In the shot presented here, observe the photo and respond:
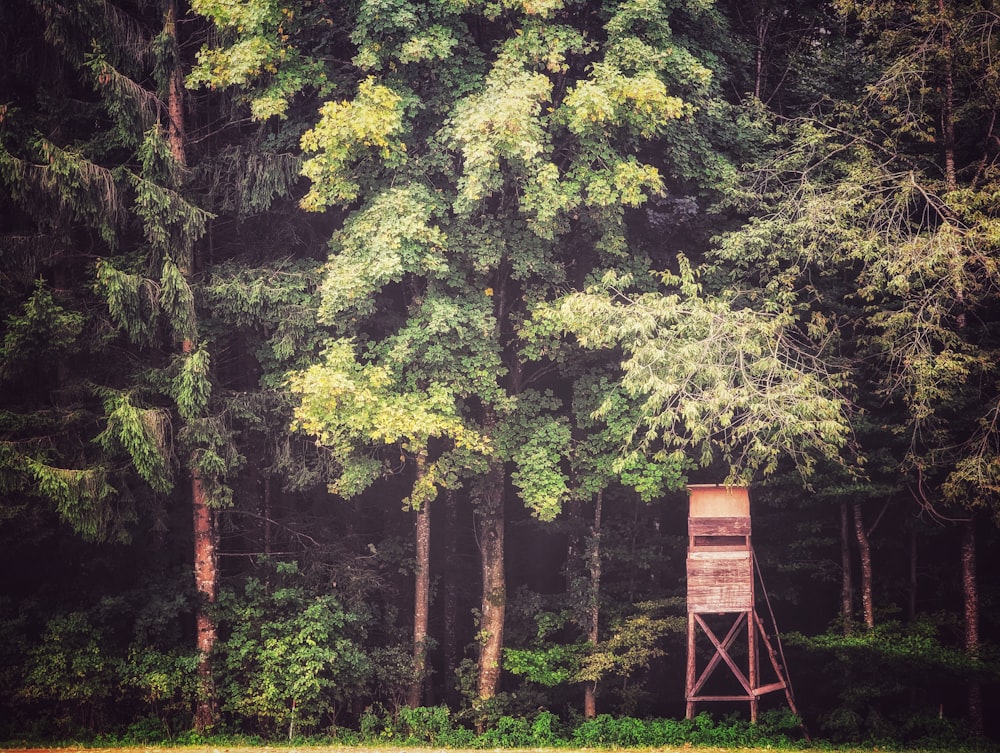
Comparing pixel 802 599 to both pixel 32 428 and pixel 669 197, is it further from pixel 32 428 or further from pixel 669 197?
pixel 32 428

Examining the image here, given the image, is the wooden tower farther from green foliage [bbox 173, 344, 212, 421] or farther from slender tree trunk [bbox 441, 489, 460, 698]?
green foliage [bbox 173, 344, 212, 421]

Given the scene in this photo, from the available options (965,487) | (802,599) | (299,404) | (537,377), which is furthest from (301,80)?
(802,599)

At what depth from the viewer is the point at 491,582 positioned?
1584cm

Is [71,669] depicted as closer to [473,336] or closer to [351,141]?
[473,336]

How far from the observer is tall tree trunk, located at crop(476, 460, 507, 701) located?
50.6 feet

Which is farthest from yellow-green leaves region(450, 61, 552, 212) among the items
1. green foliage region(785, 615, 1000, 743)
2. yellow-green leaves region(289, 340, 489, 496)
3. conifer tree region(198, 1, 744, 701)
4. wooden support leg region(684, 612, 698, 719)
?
green foliage region(785, 615, 1000, 743)

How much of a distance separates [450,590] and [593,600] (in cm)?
340

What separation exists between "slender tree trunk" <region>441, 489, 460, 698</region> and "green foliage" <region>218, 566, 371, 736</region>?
9.65 feet

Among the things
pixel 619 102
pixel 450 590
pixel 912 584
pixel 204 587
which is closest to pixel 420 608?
pixel 450 590

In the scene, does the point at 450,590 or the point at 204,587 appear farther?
the point at 450,590

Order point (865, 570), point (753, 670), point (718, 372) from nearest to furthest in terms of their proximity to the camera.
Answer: point (718, 372) < point (753, 670) < point (865, 570)

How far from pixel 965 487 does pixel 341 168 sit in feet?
33.4

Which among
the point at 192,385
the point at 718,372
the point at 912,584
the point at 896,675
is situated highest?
the point at 718,372

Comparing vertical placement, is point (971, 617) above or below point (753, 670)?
above
